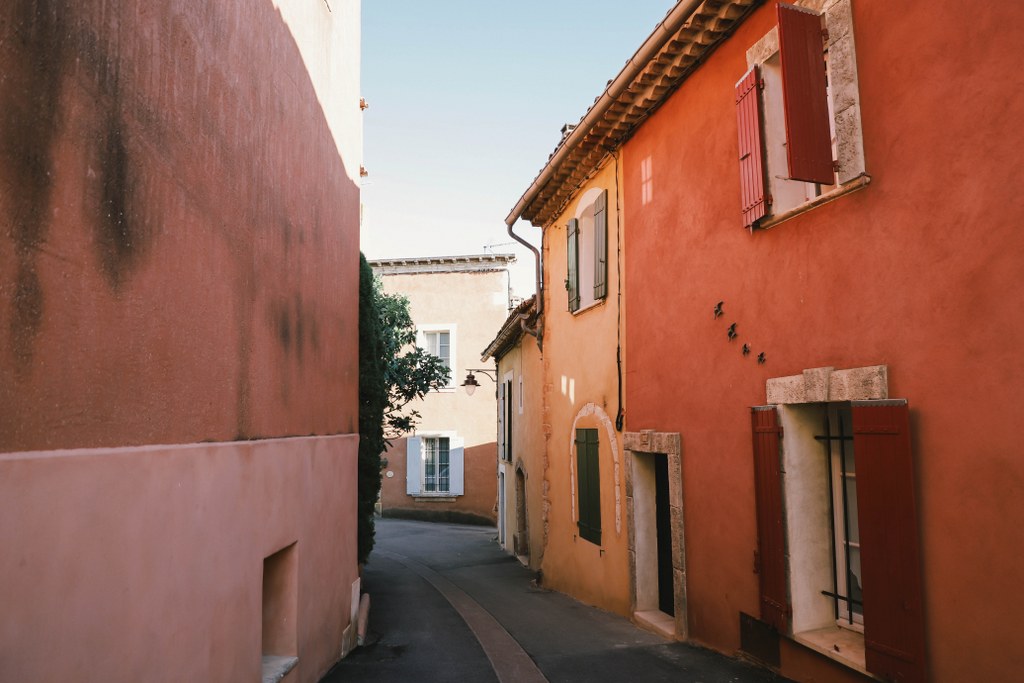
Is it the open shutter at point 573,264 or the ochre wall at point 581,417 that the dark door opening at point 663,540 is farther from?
the open shutter at point 573,264

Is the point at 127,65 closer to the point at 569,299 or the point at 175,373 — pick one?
the point at 175,373

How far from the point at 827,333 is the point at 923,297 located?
880 millimetres

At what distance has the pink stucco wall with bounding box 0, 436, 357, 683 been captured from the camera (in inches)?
106

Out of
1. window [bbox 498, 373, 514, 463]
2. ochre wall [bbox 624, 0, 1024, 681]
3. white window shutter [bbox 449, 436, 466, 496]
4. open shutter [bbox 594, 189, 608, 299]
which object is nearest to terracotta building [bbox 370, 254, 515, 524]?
white window shutter [bbox 449, 436, 466, 496]

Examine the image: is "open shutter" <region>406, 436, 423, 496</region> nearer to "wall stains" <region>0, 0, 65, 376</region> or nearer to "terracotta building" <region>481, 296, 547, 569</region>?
"terracotta building" <region>481, 296, 547, 569</region>

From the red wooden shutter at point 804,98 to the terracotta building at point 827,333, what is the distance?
0.02 m

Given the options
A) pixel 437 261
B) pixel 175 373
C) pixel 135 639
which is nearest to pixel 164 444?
pixel 175 373

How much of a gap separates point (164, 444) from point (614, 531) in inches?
262

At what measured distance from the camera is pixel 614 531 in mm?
9531

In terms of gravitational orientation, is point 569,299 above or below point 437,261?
below

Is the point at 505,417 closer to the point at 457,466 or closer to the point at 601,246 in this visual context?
the point at 457,466

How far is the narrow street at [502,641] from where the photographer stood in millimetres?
6844

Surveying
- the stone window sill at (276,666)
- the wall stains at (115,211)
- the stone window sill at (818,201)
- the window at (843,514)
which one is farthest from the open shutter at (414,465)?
the wall stains at (115,211)

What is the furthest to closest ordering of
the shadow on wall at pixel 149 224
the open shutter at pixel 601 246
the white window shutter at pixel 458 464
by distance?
the white window shutter at pixel 458 464 < the open shutter at pixel 601 246 < the shadow on wall at pixel 149 224
